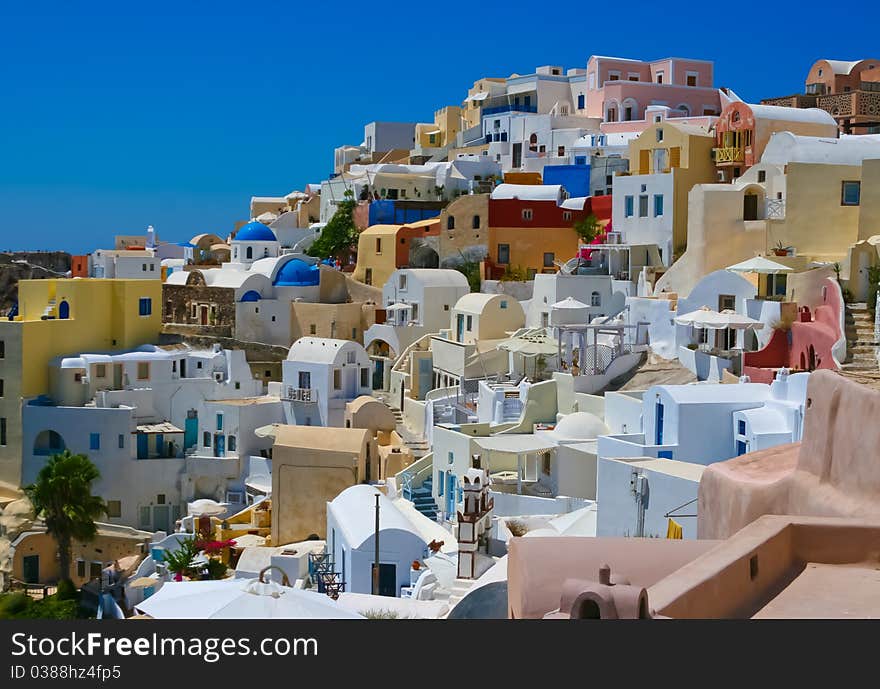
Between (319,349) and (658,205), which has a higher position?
(658,205)

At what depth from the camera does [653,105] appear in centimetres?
5200

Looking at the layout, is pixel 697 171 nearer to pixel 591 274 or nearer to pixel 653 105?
pixel 591 274

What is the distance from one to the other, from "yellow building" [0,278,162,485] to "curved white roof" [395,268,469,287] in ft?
27.1

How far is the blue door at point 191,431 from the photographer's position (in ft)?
120

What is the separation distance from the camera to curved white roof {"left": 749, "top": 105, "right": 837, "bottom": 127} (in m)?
35.9

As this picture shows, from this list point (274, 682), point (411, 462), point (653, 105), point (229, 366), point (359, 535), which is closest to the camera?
point (274, 682)

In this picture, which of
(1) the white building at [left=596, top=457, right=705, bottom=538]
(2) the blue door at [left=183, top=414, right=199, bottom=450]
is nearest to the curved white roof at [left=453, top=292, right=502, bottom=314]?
(2) the blue door at [left=183, top=414, right=199, bottom=450]

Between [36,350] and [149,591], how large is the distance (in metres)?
10.3

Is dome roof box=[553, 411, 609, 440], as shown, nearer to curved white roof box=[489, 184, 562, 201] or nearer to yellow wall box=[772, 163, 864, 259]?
yellow wall box=[772, 163, 864, 259]

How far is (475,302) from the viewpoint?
121 ft

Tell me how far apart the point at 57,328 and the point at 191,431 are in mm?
4973

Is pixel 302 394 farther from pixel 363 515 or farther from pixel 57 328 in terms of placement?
pixel 363 515

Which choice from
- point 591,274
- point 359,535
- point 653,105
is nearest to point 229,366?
point 591,274

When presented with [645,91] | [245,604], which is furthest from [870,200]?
[645,91]
